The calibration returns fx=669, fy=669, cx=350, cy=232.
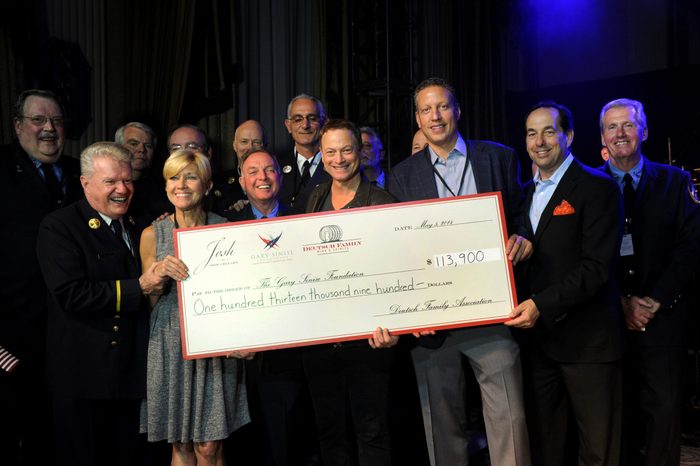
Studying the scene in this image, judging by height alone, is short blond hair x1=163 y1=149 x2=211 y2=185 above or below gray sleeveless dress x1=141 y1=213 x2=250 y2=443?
above

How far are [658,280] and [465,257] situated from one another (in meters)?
1.01

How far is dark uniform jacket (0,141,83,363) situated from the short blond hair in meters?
0.78

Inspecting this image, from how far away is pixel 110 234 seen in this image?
107 inches

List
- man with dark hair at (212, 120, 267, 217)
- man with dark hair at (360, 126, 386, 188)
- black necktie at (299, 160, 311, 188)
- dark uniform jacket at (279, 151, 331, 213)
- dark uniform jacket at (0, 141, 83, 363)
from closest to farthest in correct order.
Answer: dark uniform jacket at (0, 141, 83, 363) < man with dark hair at (212, 120, 267, 217) < dark uniform jacket at (279, 151, 331, 213) < black necktie at (299, 160, 311, 188) < man with dark hair at (360, 126, 386, 188)

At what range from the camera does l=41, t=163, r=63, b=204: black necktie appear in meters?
3.14

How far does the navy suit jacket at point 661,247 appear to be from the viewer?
121 inches

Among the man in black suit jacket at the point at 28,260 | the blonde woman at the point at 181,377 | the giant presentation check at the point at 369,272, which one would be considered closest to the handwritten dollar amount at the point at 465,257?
the giant presentation check at the point at 369,272

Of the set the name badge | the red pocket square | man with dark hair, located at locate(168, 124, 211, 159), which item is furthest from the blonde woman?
the name badge

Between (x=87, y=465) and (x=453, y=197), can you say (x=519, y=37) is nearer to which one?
(x=453, y=197)

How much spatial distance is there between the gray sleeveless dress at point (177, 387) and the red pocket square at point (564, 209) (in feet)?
4.78

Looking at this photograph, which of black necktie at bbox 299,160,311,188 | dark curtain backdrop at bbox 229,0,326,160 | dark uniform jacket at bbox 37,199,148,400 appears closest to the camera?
dark uniform jacket at bbox 37,199,148,400

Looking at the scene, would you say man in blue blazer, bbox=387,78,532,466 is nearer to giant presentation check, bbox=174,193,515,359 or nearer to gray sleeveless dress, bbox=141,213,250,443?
giant presentation check, bbox=174,193,515,359

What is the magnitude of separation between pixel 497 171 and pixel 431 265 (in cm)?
53

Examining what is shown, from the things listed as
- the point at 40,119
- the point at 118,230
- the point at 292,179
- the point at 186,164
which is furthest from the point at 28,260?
the point at 292,179
